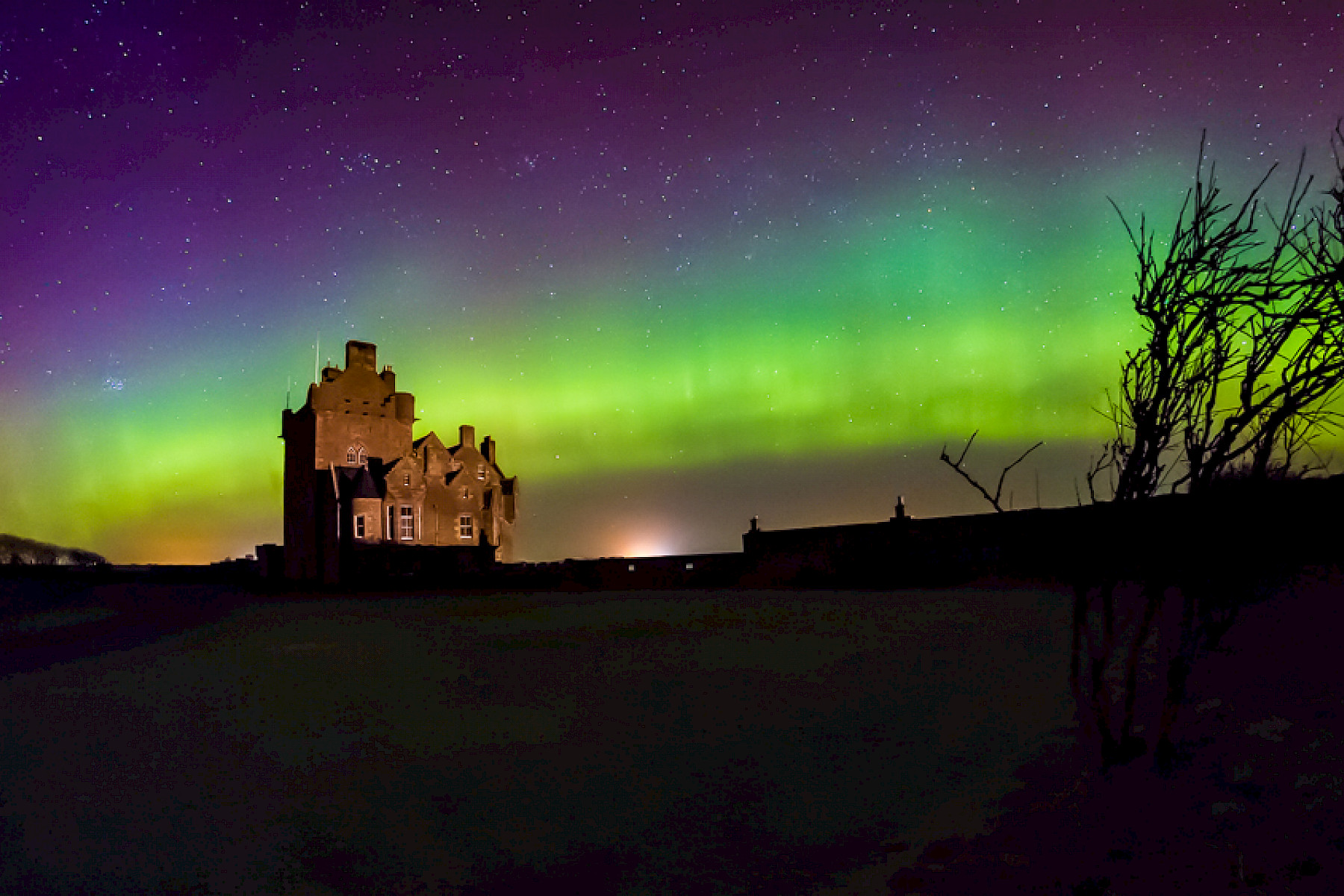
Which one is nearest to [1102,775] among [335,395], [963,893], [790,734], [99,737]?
[963,893]

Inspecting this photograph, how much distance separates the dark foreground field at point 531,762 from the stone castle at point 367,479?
82.8 ft

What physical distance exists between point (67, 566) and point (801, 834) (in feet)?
198

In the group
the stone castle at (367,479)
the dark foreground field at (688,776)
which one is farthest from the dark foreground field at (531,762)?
the stone castle at (367,479)

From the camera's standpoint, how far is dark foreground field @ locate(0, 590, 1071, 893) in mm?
5355

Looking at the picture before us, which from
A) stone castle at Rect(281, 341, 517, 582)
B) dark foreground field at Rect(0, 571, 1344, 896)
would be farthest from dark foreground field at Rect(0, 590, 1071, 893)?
stone castle at Rect(281, 341, 517, 582)

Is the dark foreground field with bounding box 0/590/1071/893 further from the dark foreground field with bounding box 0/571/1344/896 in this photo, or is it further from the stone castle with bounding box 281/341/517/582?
the stone castle with bounding box 281/341/517/582

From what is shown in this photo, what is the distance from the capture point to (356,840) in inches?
225

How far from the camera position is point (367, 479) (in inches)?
1566

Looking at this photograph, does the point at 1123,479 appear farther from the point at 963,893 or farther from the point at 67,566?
the point at 67,566

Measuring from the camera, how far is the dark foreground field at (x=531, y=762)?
5.36 m

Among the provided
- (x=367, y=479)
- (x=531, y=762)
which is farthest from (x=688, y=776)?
(x=367, y=479)

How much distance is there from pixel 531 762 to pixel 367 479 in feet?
116

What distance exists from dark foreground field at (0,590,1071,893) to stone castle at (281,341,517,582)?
25.2m

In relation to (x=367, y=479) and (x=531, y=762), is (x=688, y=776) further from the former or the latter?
(x=367, y=479)
